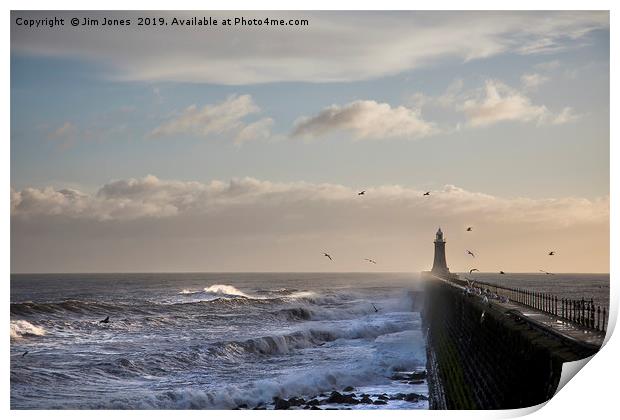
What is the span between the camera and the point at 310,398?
68.8ft

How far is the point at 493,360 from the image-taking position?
14.2 metres

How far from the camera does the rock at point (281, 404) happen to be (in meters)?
20.0

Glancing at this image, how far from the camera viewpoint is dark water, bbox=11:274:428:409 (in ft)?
68.6

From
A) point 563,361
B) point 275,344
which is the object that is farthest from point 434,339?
point 563,361

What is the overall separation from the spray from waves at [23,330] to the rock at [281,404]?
13286 mm

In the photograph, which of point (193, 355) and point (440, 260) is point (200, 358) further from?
point (440, 260)

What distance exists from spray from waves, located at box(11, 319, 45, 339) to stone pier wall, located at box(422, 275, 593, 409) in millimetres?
15025

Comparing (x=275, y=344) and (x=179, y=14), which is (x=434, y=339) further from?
(x=179, y=14)

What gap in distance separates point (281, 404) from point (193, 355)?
7374 mm

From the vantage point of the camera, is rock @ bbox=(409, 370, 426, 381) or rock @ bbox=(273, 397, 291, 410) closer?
rock @ bbox=(273, 397, 291, 410)

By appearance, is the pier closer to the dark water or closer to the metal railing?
the metal railing

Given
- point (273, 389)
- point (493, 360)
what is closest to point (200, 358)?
point (273, 389)

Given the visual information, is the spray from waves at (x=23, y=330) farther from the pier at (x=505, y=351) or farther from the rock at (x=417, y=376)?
the pier at (x=505, y=351)

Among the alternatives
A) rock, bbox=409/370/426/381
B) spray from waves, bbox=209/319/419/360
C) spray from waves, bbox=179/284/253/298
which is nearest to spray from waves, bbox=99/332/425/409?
rock, bbox=409/370/426/381
